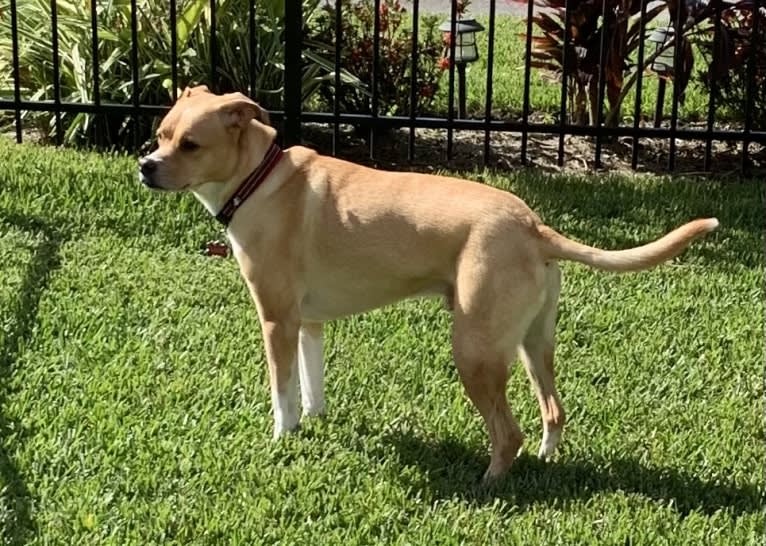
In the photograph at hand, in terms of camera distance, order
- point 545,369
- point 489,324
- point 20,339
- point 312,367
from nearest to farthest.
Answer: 1. point 489,324
2. point 545,369
3. point 312,367
4. point 20,339

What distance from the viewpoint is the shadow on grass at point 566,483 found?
158 inches

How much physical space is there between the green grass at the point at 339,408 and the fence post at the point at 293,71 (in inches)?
40.6

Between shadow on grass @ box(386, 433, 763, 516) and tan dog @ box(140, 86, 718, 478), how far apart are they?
9cm

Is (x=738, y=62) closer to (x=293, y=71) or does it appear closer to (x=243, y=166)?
(x=293, y=71)

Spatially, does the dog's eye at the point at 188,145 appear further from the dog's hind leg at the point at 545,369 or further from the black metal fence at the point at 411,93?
the black metal fence at the point at 411,93

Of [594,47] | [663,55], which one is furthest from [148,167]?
[663,55]

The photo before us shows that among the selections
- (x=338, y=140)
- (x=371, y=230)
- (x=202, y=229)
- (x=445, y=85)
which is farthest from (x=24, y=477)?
(x=445, y=85)

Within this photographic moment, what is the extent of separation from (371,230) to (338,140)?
3.68 meters

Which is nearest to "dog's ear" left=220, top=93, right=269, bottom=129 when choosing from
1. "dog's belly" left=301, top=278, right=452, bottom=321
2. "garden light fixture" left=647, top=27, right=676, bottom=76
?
"dog's belly" left=301, top=278, right=452, bottom=321

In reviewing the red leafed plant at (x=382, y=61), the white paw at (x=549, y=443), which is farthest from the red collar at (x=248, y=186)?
the red leafed plant at (x=382, y=61)

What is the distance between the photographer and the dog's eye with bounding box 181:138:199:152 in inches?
166

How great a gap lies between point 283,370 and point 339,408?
0.41m

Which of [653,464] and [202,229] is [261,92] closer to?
[202,229]

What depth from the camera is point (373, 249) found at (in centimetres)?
417
